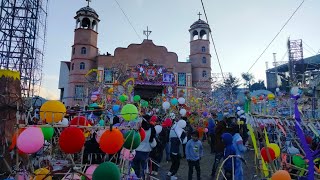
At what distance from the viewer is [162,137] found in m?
10.2

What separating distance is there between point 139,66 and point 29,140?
24.7 meters

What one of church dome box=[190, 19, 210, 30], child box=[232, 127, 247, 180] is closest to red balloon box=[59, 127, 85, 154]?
child box=[232, 127, 247, 180]

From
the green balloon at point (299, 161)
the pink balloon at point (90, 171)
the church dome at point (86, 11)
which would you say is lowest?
the pink balloon at point (90, 171)

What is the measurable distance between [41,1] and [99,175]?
2760 cm

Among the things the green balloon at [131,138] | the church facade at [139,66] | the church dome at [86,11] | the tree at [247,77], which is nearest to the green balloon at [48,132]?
the green balloon at [131,138]

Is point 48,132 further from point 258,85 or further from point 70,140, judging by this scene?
point 258,85

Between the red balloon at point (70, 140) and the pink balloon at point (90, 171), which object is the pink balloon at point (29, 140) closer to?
the red balloon at point (70, 140)

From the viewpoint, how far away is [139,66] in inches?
1118

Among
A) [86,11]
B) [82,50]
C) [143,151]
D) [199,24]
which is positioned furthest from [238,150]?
[86,11]

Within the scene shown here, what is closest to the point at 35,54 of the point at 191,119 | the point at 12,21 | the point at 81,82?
the point at 12,21

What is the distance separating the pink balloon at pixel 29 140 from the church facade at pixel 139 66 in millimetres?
22951

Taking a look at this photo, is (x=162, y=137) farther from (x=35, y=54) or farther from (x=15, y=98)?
(x=35, y=54)

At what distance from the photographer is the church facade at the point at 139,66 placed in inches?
1107

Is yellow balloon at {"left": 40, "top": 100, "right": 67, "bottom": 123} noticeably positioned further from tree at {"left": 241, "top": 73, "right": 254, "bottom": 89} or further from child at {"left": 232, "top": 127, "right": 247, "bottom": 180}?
tree at {"left": 241, "top": 73, "right": 254, "bottom": 89}
